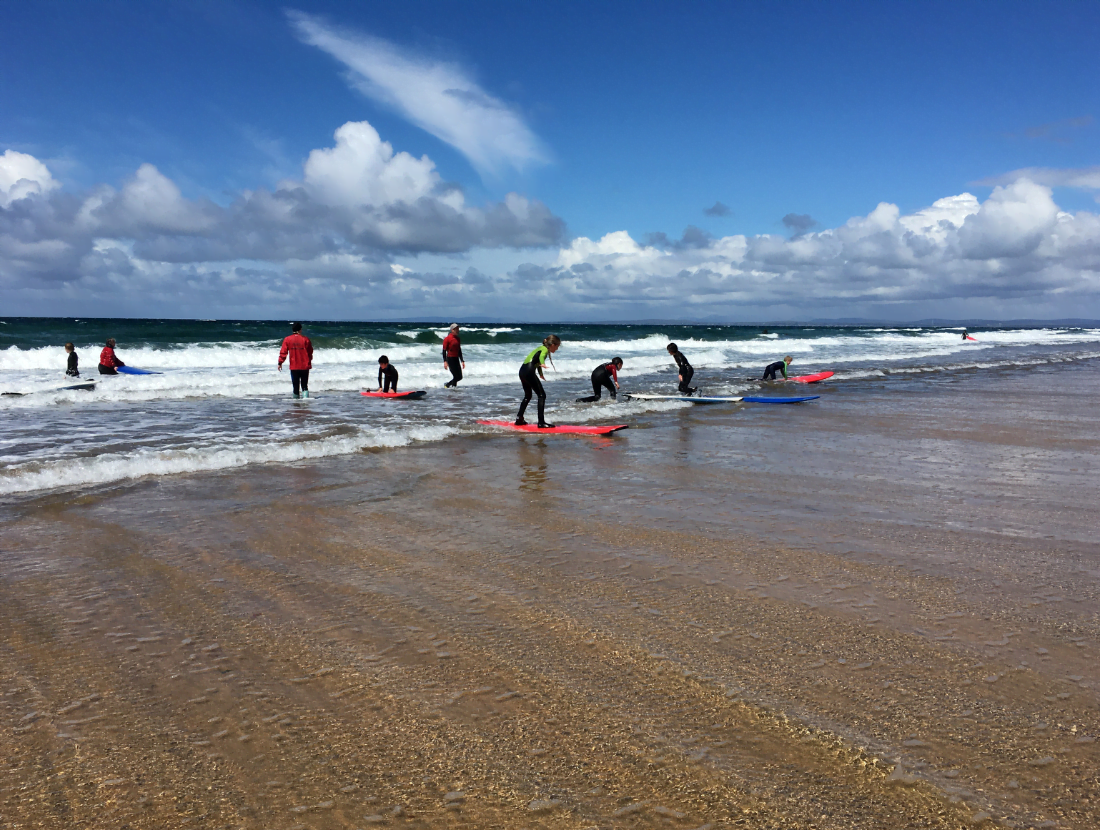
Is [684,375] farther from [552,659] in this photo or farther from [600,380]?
[552,659]

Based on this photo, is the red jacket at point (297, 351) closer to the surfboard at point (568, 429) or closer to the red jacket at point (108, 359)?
the surfboard at point (568, 429)

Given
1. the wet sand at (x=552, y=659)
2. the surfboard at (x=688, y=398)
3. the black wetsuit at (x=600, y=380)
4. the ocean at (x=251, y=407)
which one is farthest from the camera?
the black wetsuit at (x=600, y=380)

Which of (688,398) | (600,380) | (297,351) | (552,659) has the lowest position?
(552,659)

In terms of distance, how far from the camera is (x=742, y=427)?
11727mm

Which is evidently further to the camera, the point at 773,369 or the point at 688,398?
the point at 773,369

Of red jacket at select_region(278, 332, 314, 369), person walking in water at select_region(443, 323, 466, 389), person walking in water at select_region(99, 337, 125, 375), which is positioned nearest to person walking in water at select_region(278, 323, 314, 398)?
red jacket at select_region(278, 332, 314, 369)

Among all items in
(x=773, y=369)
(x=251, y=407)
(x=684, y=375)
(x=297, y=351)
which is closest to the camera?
(x=251, y=407)

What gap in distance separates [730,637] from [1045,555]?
2843mm

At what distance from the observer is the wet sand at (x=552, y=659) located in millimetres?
2219

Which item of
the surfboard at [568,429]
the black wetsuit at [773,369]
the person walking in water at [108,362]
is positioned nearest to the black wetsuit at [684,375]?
the black wetsuit at [773,369]

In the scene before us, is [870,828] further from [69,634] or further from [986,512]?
[986,512]

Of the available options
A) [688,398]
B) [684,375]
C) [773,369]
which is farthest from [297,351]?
[773,369]

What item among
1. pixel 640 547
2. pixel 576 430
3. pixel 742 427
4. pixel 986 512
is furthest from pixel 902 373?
pixel 640 547

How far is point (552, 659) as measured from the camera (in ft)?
10.5
